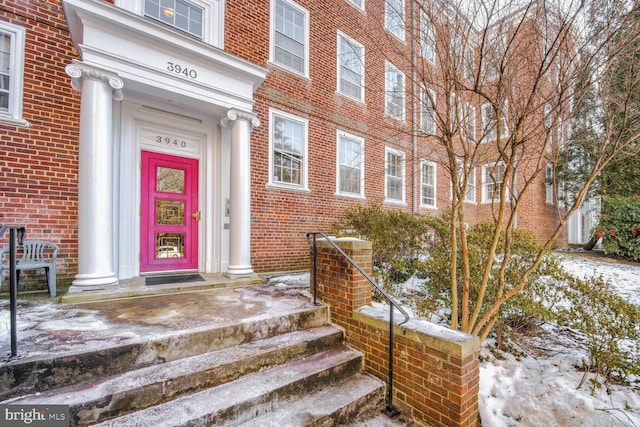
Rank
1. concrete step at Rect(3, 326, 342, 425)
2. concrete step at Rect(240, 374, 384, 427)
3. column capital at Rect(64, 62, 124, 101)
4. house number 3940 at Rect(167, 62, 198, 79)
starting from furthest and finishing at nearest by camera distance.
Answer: house number 3940 at Rect(167, 62, 198, 79) → column capital at Rect(64, 62, 124, 101) → concrete step at Rect(240, 374, 384, 427) → concrete step at Rect(3, 326, 342, 425)

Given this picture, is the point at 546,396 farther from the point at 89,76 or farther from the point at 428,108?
the point at 89,76

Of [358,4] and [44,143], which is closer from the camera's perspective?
[44,143]

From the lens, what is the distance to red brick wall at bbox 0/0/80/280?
3818 mm

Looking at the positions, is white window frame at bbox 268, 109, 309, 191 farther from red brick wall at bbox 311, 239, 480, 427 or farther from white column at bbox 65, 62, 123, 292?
red brick wall at bbox 311, 239, 480, 427

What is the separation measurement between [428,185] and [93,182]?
9293 mm

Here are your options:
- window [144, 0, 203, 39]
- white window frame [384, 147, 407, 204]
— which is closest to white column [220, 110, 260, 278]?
window [144, 0, 203, 39]

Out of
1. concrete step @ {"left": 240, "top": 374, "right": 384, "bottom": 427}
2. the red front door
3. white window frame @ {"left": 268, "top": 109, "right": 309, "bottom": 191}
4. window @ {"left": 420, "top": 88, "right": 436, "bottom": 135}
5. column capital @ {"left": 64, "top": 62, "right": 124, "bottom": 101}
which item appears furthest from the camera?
white window frame @ {"left": 268, "top": 109, "right": 309, "bottom": 191}

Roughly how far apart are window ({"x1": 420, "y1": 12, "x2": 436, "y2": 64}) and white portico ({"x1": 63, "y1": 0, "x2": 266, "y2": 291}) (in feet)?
9.15

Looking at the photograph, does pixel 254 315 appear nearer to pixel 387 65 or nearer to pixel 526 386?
pixel 526 386

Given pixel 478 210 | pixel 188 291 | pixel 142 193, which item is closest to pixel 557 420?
pixel 188 291

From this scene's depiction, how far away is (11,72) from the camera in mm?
3840

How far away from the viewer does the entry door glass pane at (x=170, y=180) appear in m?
4.97

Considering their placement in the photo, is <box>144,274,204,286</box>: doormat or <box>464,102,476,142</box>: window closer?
<box>464,102,476,142</box>: window

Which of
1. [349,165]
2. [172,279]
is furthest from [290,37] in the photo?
[172,279]
